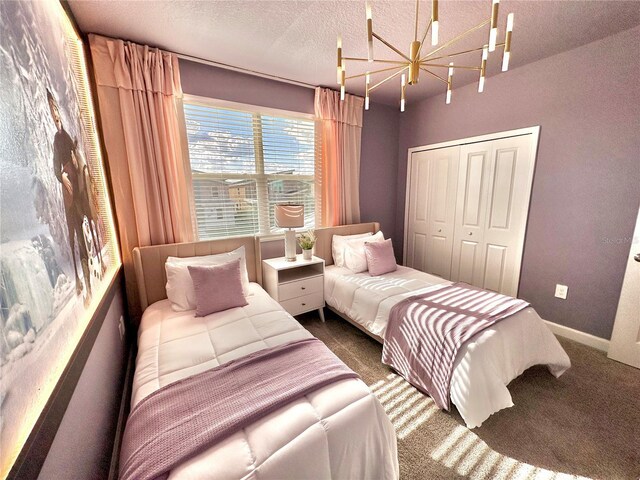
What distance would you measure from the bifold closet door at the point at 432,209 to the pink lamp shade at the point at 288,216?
1.83 metres

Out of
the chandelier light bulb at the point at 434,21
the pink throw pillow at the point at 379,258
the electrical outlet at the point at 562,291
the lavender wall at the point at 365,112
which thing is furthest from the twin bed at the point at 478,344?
the chandelier light bulb at the point at 434,21

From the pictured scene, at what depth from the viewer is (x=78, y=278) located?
1.09m

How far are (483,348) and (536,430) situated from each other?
0.53m

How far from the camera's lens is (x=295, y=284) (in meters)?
2.51

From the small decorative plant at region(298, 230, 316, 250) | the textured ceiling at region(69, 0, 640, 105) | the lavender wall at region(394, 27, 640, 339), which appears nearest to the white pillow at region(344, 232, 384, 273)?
the small decorative plant at region(298, 230, 316, 250)

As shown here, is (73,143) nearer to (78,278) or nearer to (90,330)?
(78,278)

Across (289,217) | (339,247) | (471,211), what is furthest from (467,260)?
(289,217)

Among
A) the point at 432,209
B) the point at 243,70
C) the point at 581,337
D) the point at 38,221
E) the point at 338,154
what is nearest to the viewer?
the point at 38,221

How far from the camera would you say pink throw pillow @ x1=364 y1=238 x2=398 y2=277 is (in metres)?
2.64

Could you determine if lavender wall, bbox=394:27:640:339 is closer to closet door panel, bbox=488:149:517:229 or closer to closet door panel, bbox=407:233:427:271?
closet door panel, bbox=488:149:517:229

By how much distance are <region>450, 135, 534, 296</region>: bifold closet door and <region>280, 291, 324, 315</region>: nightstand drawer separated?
181 cm

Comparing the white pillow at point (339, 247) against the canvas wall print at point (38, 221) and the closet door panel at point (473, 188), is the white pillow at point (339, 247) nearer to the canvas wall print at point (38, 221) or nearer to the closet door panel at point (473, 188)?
the closet door panel at point (473, 188)

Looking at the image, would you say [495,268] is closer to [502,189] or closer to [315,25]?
[502,189]

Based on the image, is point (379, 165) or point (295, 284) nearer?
point (295, 284)
